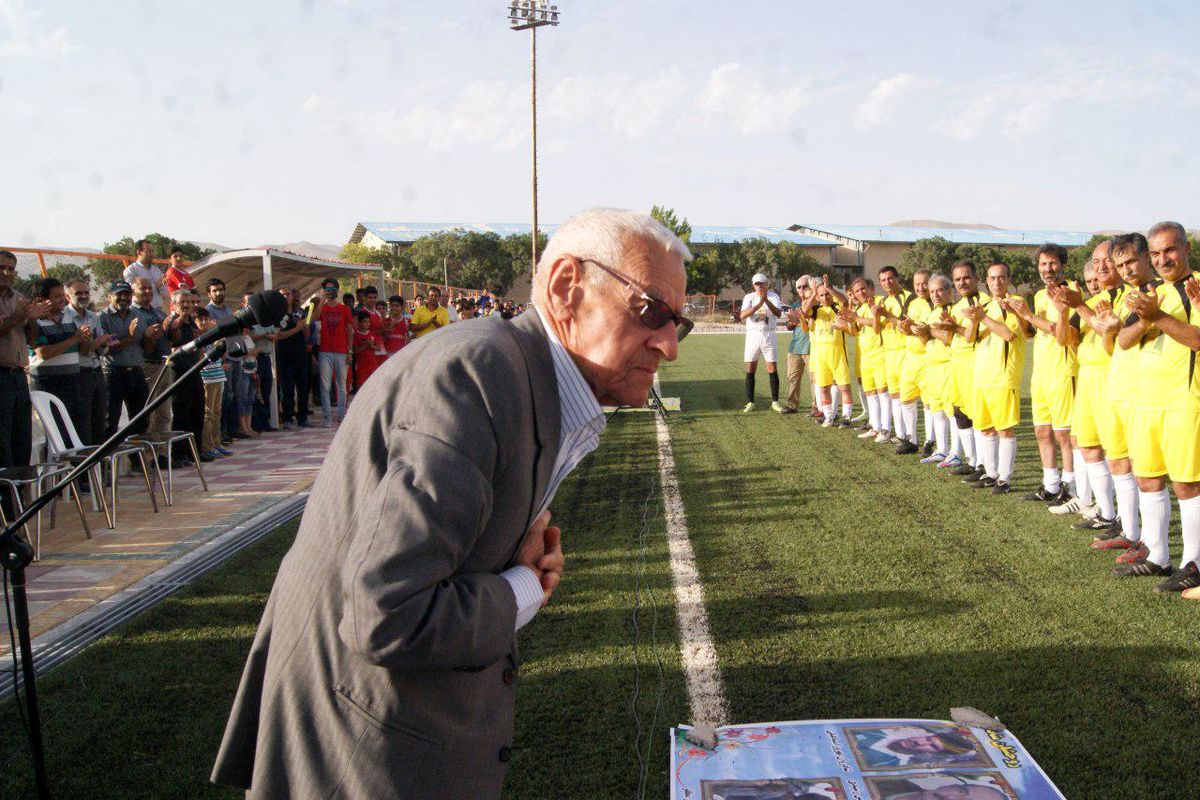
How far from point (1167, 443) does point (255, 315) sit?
5432mm

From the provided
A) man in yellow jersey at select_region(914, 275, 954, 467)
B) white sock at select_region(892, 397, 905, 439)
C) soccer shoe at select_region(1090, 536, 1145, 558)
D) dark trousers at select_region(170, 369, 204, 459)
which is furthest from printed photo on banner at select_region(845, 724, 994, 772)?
dark trousers at select_region(170, 369, 204, 459)

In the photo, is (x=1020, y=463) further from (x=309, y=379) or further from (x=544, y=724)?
(x=309, y=379)

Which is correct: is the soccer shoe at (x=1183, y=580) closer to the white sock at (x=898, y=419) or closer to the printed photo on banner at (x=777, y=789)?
the printed photo on banner at (x=777, y=789)

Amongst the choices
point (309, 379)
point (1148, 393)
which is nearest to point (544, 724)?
point (1148, 393)

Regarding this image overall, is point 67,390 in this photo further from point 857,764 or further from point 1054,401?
point 1054,401

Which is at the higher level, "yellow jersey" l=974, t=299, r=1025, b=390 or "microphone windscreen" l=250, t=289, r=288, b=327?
"microphone windscreen" l=250, t=289, r=288, b=327

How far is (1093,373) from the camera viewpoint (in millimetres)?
6633

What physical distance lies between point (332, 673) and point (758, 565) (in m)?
4.82

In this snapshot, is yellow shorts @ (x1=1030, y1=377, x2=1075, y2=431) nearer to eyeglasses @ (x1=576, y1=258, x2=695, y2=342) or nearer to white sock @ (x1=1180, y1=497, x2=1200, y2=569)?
white sock @ (x1=1180, y1=497, x2=1200, y2=569)

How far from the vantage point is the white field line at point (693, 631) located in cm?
395

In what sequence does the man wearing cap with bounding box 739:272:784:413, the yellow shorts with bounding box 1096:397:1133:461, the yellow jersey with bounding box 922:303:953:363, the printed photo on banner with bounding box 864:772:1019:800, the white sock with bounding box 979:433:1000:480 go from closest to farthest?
the printed photo on banner with bounding box 864:772:1019:800 → the yellow shorts with bounding box 1096:397:1133:461 → the white sock with bounding box 979:433:1000:480 → the yellow jersey with bounding box 922:303:953:363 → the man wearing cap with bounding box 739:272:784:413

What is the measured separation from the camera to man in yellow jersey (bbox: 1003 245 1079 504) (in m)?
7.46

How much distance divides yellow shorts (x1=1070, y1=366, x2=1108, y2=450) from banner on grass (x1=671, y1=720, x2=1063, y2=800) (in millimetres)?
4050

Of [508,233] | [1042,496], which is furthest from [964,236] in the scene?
[1042,496]
